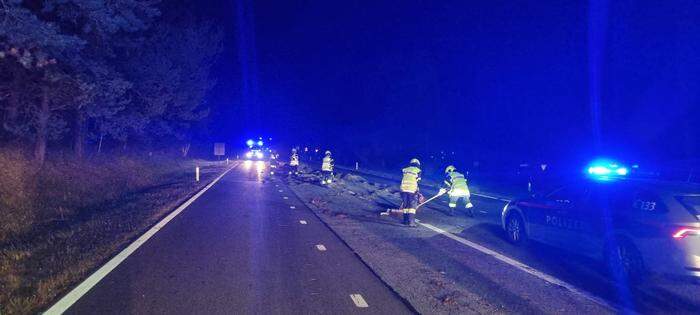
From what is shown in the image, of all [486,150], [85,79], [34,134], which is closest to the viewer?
[85,79]

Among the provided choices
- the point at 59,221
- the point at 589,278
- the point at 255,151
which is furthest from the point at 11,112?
the point at 255,151

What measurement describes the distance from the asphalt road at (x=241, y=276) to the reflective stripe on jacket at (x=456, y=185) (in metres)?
4.25

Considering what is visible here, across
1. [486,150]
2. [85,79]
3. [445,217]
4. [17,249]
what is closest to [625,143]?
[486,150]

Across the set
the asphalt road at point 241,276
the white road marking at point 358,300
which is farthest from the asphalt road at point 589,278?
the white road marking at point 358,300

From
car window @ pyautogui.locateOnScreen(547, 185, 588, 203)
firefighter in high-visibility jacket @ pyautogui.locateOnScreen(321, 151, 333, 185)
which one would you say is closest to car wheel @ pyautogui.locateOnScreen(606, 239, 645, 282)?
car window @ pyautogui.locateOnScreen(547, 185, 588, 203)

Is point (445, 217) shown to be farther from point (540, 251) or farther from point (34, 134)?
point (34, 134)

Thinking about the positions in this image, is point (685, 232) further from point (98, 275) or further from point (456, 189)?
point (456, 189)

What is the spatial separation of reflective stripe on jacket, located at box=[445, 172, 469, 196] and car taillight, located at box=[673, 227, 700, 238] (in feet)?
24.6

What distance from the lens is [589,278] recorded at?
7543 millimetres

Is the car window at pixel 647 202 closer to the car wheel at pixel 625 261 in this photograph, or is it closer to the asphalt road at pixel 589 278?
the car wheel at pixel 625 261

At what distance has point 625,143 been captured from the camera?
69.2 m

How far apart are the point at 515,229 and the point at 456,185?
400 centimetres

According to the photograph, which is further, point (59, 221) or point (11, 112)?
point (11, 112)

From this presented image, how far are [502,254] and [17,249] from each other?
798 cm
